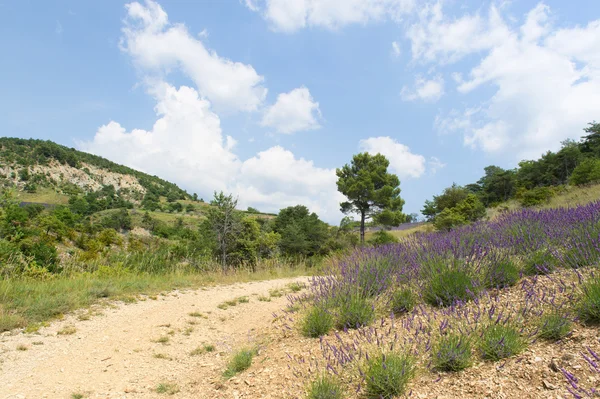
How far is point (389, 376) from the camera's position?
2.26m

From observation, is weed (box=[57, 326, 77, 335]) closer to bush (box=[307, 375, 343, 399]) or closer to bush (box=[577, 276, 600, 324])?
bush (box=[307, 375, 343, 399])

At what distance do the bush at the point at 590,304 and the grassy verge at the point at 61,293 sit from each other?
707 cm

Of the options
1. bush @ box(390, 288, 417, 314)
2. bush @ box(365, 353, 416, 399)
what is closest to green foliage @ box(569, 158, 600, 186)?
bush @ box(390, 288, 417, 314)

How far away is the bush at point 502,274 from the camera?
140 inches

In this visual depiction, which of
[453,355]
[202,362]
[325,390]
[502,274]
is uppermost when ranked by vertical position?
[502,274]

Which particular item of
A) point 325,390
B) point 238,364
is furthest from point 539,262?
point 238,364

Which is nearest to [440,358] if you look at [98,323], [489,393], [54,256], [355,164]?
[489,393]

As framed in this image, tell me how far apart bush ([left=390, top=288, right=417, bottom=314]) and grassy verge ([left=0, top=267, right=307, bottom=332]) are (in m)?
5.60

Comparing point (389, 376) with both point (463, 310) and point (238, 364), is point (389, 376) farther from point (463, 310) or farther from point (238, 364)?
point (238, 364)

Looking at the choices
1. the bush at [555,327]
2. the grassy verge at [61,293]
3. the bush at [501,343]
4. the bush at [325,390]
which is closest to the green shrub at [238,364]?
the bush at [325,390]

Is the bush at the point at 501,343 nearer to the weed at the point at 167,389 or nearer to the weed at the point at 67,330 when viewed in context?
the weed at the point at 167,389

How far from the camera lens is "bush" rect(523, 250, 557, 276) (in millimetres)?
3600

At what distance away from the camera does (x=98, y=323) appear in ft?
17.7

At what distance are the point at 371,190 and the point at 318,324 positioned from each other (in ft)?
82.8
